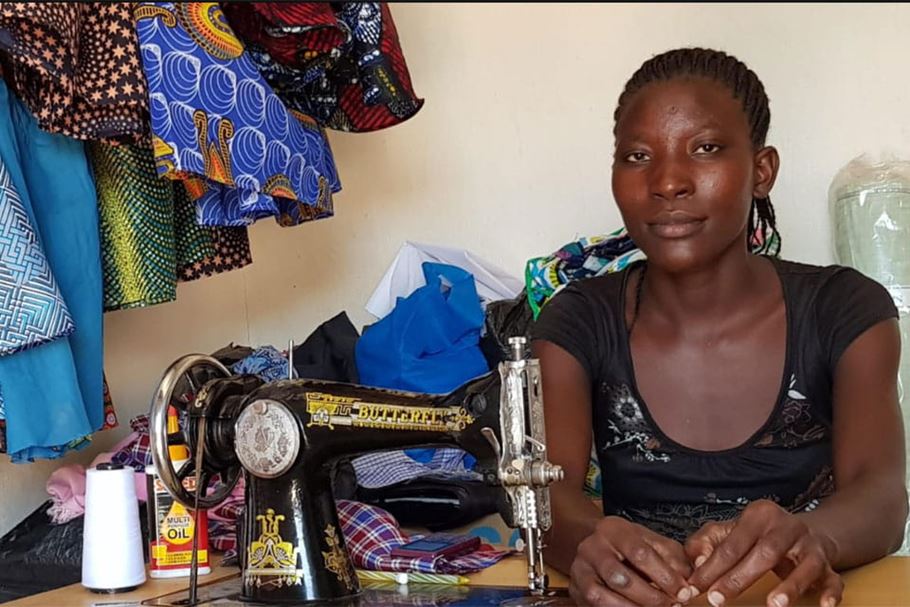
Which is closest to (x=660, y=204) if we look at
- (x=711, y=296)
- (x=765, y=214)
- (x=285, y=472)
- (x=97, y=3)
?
(x=711, y=296)

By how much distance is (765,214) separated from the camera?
6.14 ft

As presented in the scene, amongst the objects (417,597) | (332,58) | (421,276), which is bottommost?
(417,597)

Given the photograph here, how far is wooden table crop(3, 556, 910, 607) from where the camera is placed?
121cm

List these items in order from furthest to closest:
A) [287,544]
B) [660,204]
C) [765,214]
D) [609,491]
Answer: [765,214] < [609,491] < [660,204] < [287,544]

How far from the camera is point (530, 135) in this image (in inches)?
112

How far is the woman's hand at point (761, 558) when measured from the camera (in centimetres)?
113

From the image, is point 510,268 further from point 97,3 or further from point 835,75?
point 97,3

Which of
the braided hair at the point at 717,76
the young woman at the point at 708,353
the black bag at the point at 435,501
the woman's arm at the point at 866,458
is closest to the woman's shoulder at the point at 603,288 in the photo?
the young woman at the point at 708,353

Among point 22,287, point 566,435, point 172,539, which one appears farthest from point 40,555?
point 566,435

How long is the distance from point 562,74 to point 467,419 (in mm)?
1664

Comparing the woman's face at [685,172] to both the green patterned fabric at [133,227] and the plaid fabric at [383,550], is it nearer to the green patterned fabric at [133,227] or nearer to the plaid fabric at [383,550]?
the plaid fabric at [383,550]

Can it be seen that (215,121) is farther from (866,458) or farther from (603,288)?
(866,458)

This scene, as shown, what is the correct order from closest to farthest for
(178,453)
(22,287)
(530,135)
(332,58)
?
(178,453) → (22,287) → (332,58) → (530,135)

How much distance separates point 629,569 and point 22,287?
90 centimetres
